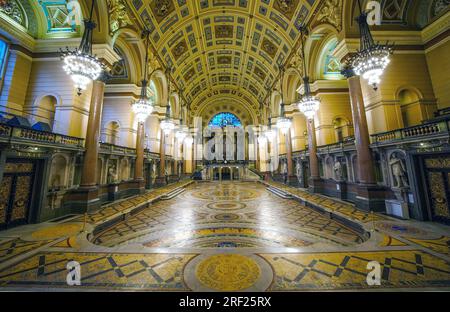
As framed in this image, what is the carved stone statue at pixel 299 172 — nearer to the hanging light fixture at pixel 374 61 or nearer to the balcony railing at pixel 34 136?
the hanging light fixture at pixel 374 61

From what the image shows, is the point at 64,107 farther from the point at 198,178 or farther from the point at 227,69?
the point at 227,69

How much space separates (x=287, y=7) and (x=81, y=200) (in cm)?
1490

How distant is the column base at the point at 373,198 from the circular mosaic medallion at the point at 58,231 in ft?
29.6

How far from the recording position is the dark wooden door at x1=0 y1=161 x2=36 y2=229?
432cm

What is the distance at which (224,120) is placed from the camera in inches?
1054

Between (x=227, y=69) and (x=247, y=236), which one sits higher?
→ (x=227, y=69)

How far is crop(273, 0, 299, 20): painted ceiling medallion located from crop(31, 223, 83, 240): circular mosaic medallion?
14.6 metres

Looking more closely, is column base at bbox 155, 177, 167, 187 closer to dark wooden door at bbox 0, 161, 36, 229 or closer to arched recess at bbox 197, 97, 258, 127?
dark wooden door at bbox 0, 161, 36, 229

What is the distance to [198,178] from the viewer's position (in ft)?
67.1

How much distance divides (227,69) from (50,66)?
16228mm

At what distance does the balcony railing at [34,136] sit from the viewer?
3.98 m

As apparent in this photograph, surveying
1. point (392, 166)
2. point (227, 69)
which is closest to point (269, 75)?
point (227, 69)

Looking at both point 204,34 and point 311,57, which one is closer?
point 311,57

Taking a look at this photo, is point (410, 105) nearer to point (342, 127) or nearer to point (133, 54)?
point (342, 127)
